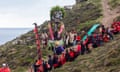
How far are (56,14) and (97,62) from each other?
A: 317 inches

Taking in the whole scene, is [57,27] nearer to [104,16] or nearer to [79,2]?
[104,16]

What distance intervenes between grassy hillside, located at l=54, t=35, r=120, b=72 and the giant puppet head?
358 cm

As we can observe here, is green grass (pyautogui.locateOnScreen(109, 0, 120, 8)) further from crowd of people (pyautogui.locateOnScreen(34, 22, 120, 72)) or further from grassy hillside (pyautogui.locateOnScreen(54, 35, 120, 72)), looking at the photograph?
grassy hillside (pyautogui.locateOnScreen(54, 35, 120, 72))

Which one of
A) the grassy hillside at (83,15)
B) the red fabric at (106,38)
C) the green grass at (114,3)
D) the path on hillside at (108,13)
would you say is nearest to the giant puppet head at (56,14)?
the red fabric at (106,38)

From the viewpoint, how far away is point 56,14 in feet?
99.2

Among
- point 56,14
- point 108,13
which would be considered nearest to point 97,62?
point 56,14

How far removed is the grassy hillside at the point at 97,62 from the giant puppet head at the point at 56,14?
358 centimetres

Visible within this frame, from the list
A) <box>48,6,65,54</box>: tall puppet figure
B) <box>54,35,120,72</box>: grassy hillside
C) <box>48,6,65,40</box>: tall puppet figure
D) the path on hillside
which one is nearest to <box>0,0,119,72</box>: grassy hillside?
<box>54,35,120,72</box>: grassy hillside

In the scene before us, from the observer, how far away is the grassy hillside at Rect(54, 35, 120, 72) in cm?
2175

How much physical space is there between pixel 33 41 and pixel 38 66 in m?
26.4

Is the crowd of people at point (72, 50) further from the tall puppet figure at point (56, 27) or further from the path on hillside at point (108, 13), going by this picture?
the path on hillside at point (108, 13)

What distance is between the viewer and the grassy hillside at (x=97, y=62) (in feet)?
71.4

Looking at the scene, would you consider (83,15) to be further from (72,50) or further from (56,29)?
(72,50)

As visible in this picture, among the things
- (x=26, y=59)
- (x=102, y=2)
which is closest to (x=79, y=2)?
(x=102, y=2)
